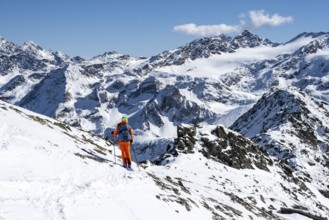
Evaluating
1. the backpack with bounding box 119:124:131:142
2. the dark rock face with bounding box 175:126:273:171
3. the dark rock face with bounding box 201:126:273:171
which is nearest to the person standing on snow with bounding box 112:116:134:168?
the backpack with bounding box 119:124:131:142

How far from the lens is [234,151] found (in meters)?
69.2

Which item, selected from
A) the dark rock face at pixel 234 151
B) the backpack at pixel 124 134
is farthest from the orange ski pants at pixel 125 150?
the dark rock face at pixel 234 151

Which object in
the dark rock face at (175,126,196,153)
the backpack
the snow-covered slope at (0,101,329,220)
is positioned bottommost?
the dark rock face at (175,126,196,153)

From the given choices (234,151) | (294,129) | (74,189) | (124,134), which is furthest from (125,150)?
(294,129)

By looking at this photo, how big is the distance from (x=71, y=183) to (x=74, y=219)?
4149mm

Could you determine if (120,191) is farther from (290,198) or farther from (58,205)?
(290,198)

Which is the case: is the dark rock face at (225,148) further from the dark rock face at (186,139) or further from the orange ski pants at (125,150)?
the orange ski pants at (125,150)

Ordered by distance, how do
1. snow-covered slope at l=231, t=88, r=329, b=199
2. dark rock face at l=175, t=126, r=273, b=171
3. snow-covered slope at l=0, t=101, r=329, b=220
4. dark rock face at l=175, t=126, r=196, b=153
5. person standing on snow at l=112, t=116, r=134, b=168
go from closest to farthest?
snow-covered slope at l=0, t=101, r=329, b=220
person standing on snow at l=112, t=116, r=134, b=168
dark rock face at l=175, t=126, r=196, b=153
dark rock face at l=175, t=126, r=273, b=171
snow-covered slope at l=231, t=88, r=329, b=199

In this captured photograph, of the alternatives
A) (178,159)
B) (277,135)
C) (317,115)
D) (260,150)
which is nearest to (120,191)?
(178,159)

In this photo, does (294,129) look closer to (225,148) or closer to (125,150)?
(225,148)

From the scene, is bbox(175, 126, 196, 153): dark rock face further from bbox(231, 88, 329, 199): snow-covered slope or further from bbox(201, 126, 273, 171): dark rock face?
bbox(231, 88, 329, 199): snow-covered slope

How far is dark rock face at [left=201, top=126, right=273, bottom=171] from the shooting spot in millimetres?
66750

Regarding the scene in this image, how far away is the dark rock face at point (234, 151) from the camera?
6675cm

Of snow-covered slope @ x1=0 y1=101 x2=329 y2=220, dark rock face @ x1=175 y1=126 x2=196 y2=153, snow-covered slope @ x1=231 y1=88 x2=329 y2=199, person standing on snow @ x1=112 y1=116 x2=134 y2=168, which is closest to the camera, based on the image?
snow-covered slope @ x1=0 y1=101 x2=329 y2=220
